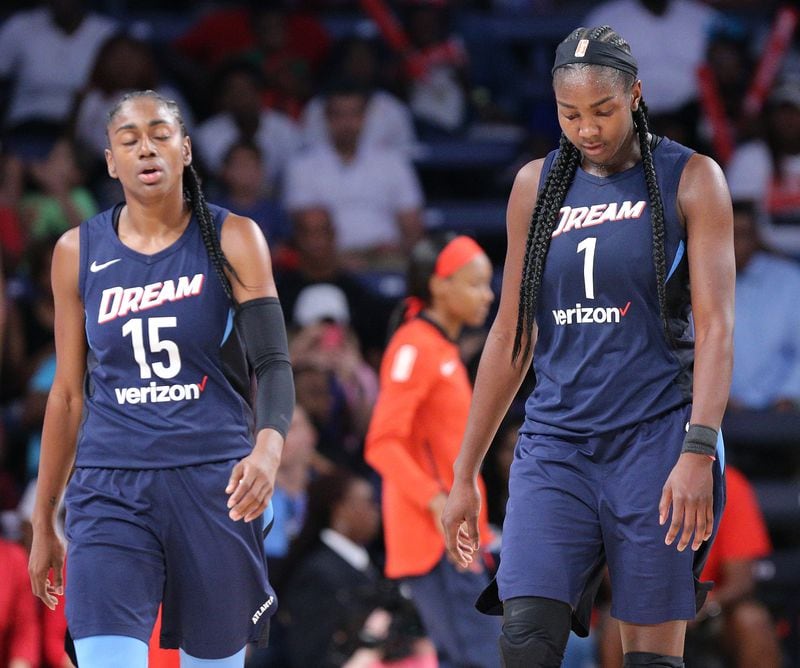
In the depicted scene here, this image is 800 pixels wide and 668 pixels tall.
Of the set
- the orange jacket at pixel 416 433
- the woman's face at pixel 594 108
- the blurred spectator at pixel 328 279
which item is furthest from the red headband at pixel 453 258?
the blurred spectator at pixel 328 279

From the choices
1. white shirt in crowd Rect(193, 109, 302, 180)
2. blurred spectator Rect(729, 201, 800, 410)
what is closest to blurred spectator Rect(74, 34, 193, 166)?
white shirt in crowd Rect(193, 109, 302, 180)

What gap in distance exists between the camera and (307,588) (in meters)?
6.93

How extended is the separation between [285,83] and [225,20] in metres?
0.63

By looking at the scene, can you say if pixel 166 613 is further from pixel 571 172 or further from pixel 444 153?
pixel 444 153

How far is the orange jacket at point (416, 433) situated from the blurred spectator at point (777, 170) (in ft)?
14.4

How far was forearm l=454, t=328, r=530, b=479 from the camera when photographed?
13.2 ft

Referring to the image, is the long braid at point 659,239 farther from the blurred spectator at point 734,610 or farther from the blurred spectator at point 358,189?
the blurred spectator at point 358,189

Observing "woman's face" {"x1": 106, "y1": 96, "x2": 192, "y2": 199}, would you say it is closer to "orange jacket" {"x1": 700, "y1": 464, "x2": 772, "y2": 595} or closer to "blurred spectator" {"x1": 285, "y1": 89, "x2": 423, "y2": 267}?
"orange jacket" {"x1": 700, "y1": 464, "x2": 772, "y2": 595}

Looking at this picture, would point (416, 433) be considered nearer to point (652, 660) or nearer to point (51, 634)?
point (51, 634)

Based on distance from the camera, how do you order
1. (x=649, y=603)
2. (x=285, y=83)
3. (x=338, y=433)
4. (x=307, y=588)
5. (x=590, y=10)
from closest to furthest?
1. (x=649, y=603)
2. (x=307, y=588)
3. (x=338, y=433)
4. (x=285, y=83)
5. (x=590, y=10)

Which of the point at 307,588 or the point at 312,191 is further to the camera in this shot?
→ the point at 312,191

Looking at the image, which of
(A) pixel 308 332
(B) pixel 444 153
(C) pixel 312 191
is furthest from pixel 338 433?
(B) pixel 444 153

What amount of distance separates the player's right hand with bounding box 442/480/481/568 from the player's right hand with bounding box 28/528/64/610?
3.70 feet

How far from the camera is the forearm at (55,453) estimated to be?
4.27 metres
